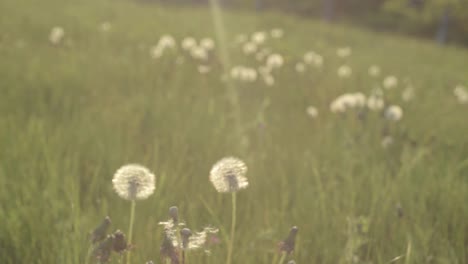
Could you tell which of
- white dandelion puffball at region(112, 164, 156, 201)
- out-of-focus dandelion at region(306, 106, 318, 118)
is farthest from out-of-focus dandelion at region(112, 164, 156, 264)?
out-of-focus dandelion at region(306, 106, 318, 118)

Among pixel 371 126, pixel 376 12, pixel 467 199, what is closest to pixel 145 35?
pixel 371 126

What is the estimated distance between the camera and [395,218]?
1496 millimetres

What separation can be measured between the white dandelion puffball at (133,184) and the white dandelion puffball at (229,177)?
14 cm

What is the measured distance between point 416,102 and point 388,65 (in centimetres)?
297

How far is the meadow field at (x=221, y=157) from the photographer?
1278 mm

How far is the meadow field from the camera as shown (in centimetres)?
128

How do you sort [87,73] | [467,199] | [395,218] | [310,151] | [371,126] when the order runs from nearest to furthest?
[395,218] → [467,199] → [310,151] → [371,126] → [87,73]

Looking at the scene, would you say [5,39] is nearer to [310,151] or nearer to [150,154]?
[150,154]

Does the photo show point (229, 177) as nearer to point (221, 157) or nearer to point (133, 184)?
point (133, 184)

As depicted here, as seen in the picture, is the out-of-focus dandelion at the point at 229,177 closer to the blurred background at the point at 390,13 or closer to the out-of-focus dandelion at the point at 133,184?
A: the out-of-focus dandelion at the point at 133,184

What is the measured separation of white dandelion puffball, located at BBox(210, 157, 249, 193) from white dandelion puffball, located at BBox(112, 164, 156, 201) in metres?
0.14

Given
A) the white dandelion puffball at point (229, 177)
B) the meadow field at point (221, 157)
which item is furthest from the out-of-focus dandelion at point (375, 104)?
the white dandelion puffball at point (229, 177)

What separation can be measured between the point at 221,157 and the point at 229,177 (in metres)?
1.05

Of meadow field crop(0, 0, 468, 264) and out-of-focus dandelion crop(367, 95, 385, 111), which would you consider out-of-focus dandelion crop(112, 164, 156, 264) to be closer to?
meadow field crop(0, 0, 468, 264)
